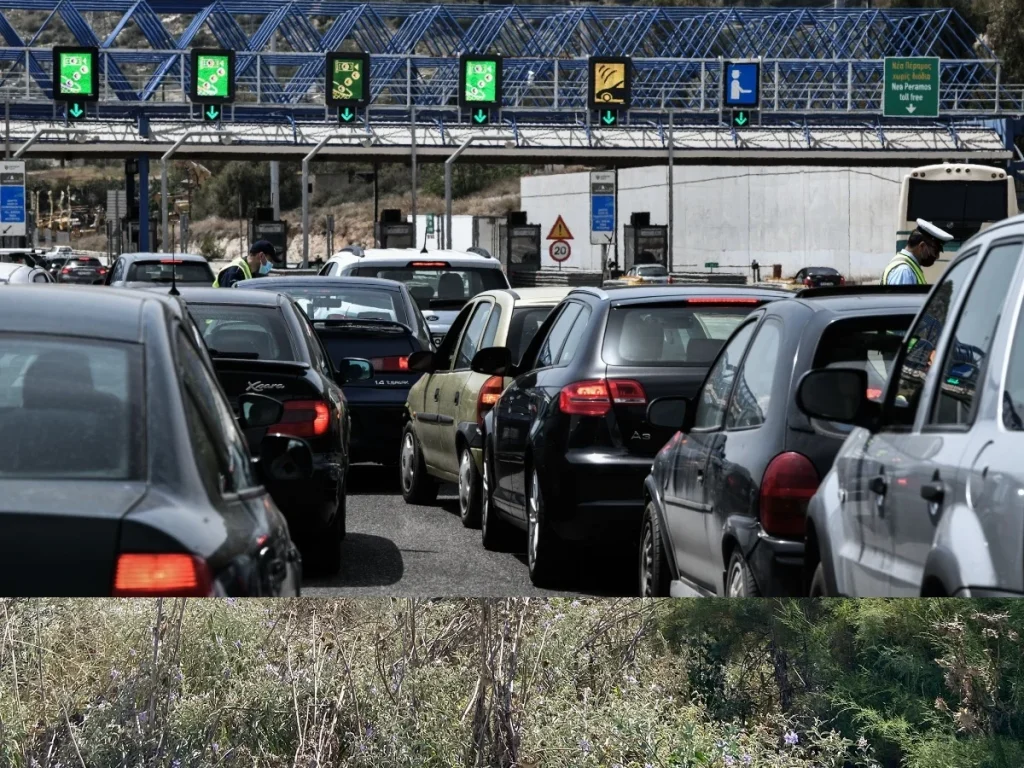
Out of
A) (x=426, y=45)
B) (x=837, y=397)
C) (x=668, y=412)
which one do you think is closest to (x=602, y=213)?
(x=668, y=412)

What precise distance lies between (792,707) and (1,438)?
22.0 ft

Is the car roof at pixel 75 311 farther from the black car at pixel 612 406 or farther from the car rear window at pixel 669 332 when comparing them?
the car rear window at pixel 669 332

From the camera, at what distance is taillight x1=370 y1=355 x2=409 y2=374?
9312mm

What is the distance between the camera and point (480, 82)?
193 feet

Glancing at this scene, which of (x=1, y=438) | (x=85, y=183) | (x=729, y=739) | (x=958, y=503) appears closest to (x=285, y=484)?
(x=1, y=438)

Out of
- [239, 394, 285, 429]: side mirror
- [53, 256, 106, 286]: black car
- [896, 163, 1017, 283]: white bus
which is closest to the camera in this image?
[239, 394, 285, 429]: side mirror

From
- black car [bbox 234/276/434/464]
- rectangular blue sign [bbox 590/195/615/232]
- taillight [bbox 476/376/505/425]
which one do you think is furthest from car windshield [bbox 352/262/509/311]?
rectangular blue sign [bbox 590/195/615/232]

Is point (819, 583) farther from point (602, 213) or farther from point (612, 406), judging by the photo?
point (602, 213)

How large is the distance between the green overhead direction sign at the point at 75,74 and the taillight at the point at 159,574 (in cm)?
5500

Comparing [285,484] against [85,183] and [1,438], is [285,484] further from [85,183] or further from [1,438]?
[85,183]

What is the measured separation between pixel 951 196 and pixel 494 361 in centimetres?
2605

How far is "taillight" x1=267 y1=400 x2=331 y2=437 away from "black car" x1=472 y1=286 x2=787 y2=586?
0.81 metres

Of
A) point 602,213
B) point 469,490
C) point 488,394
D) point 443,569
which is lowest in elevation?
point 443,569

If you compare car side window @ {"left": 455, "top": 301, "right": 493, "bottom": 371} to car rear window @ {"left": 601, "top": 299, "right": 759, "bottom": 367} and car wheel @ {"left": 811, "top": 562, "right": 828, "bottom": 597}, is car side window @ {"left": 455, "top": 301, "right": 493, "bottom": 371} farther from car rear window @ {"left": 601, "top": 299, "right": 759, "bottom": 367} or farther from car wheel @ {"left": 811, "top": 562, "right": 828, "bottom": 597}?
car wheel @ {"left": 811, "top": 562, "right": 828, "bottom": 597}
